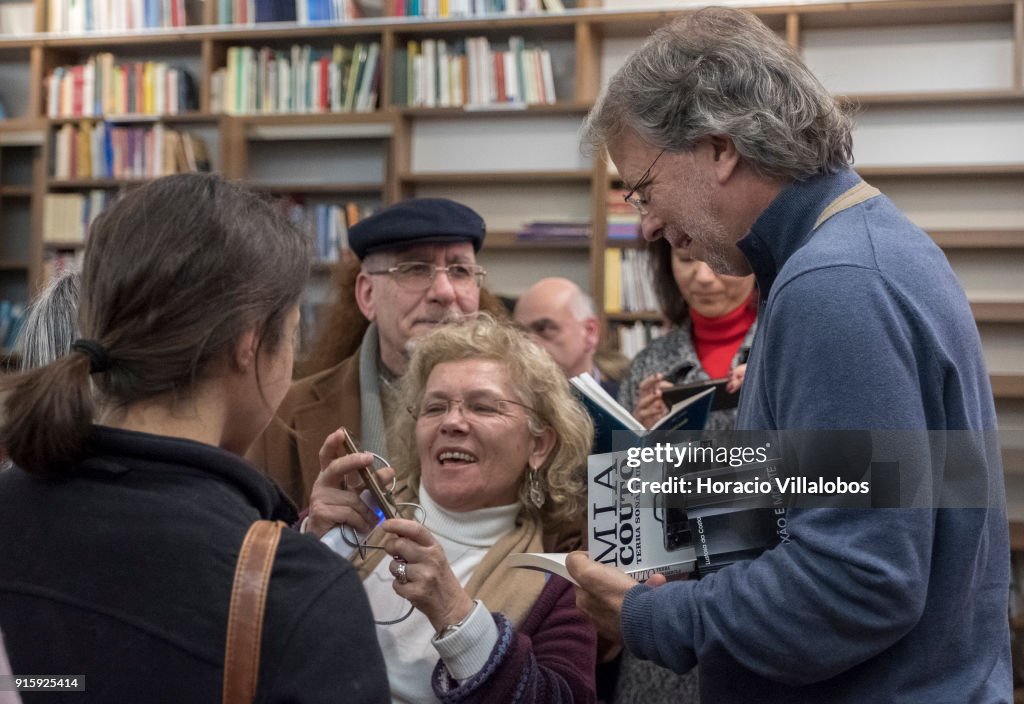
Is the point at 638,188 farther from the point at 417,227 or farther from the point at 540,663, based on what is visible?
the point at 417,227

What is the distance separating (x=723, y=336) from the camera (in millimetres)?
3125

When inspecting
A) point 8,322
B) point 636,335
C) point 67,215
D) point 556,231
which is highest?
point 67,215

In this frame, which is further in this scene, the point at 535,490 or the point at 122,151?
the point at 122,151

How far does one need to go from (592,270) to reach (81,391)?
15.5 feet

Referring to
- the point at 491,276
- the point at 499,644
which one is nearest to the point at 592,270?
the point at 491,276

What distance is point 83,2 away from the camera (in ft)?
21.4

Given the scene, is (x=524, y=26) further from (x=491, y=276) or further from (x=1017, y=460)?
(x=1017, y=460)

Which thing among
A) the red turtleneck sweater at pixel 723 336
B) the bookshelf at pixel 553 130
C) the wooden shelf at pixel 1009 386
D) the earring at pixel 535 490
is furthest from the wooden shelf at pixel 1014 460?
the earring at pixel 535 490

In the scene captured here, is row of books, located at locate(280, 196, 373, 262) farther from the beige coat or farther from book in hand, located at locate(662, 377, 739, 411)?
book in hand, located at locate(662, 377, 739, 411)

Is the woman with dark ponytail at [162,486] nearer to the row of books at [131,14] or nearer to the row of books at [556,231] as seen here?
the row of books at [556,231]

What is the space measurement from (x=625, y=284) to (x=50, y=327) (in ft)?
13.7

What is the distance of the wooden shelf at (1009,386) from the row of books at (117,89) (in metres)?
4.67

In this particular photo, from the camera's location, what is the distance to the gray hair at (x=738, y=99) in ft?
4.67

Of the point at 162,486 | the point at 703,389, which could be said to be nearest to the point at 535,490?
the point at 703,389
